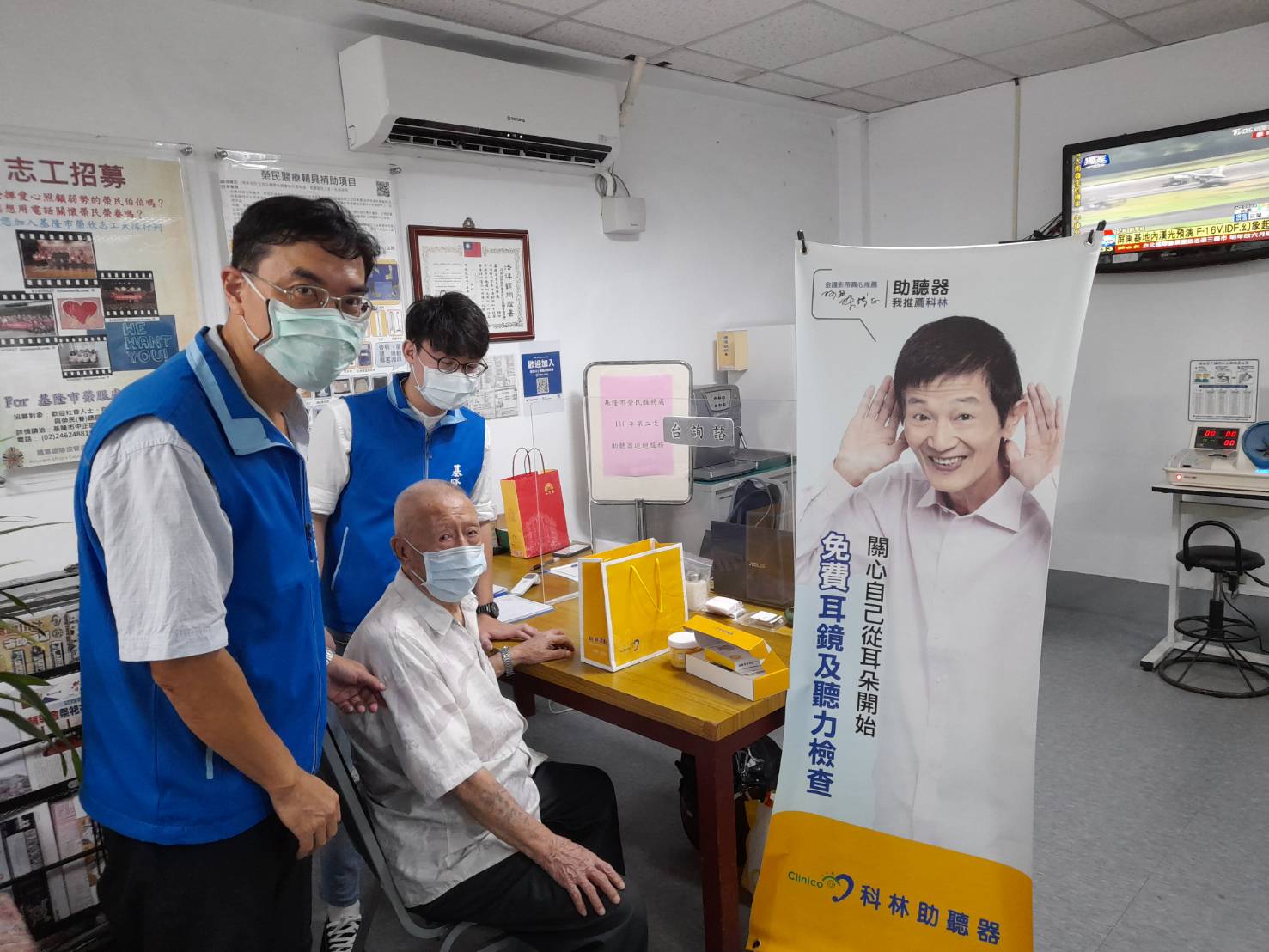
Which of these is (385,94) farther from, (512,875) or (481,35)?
(512,875)

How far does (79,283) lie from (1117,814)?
3.65m

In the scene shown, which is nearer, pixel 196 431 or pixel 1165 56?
pixel 196 431

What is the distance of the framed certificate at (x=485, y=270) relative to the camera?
3.60 metres

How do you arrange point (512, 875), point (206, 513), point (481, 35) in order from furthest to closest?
point (481, 35) < point (512, 875) < point (206, 513)

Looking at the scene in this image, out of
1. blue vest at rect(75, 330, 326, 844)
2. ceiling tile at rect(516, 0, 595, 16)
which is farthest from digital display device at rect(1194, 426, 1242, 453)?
blue vest at rect(75, 330, 326, 844)

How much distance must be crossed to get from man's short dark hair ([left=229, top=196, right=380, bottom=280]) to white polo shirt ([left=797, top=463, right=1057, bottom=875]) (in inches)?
47.2

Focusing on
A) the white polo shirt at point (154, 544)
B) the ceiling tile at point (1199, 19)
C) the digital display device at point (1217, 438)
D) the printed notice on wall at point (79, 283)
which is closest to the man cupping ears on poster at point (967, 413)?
the white polo shirt at point (154, 544)

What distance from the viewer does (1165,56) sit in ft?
14.5

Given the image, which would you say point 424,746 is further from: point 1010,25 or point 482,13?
point 1010,25

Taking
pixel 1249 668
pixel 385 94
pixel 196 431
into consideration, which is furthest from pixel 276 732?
pixel 1249 668

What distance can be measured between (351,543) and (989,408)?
1579 millimetres

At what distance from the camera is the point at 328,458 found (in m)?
2.21

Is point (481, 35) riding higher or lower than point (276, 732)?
higher

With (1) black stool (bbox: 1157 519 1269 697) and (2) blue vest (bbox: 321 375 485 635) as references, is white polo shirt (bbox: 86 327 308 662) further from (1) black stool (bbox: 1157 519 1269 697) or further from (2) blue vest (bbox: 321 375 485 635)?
(1) black stool (bbox: 1157 519 1269 697)
